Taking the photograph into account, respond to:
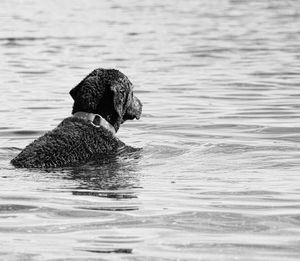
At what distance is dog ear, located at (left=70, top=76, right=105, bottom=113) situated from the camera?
437 inches

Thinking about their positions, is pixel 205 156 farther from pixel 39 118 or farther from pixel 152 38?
pixel 152 38

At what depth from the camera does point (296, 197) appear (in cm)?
879

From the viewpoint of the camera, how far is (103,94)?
1122 centimetres

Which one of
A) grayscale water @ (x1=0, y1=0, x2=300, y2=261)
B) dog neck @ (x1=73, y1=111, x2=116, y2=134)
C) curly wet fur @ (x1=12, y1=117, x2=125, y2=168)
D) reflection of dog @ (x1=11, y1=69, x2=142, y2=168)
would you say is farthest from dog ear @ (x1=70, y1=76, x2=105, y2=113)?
grayscale water @ (x1=0, y1=0, x2=300, y2=261)

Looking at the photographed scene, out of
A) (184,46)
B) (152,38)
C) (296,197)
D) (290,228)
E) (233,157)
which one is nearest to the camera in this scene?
(290,228)

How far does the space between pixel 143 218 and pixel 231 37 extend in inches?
849

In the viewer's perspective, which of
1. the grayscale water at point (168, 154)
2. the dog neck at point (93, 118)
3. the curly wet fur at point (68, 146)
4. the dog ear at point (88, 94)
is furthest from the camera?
the dog ear at point (88, 94)

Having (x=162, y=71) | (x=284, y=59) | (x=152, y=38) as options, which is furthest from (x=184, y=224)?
(x=152, y=38)

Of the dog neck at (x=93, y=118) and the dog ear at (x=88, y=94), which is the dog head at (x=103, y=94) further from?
the dog neck at (x=93, y=118)

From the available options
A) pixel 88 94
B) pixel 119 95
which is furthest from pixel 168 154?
pixel 88 94

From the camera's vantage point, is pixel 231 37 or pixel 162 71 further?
pixel 231 37

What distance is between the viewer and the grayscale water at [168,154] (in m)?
7.27

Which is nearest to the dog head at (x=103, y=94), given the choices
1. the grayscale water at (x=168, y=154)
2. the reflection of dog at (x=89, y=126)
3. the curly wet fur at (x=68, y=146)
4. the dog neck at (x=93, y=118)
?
the reflection of dog at (x=89, y=126)

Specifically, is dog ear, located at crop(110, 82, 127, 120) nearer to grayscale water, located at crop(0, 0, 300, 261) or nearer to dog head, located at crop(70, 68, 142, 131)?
dog head, located at crop(70, 68, 142, 131)
